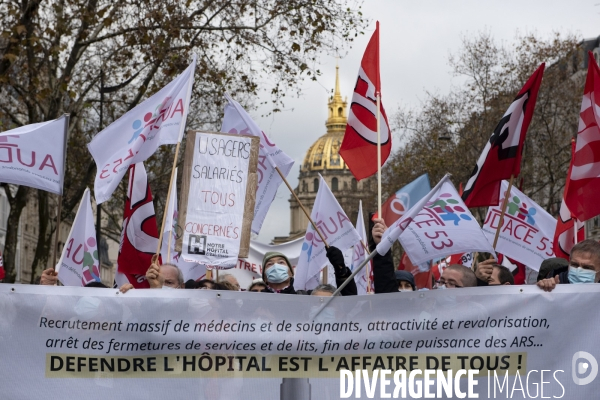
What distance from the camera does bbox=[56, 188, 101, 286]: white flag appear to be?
36.7ft

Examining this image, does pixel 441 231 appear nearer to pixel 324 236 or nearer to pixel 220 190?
pixel 220 190

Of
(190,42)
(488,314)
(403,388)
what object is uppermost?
(190,42)

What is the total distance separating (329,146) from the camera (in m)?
182

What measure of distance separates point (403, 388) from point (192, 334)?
1170mm

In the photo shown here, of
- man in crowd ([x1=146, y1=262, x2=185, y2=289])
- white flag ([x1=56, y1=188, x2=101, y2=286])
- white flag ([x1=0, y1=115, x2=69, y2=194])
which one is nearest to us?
man in crowd ([x1=146, y1=262, x2=185, y2=289])

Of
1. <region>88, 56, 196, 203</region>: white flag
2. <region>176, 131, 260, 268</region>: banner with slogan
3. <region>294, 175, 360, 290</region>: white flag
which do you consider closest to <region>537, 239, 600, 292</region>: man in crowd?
<region>176, 131, 260, 268</region>: banner with slogan

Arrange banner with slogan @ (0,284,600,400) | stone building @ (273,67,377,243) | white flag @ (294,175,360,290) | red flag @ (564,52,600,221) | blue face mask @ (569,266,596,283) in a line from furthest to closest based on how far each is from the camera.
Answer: stone building @ (273,67,377,243) → white flag @ (294,175,360,290) → red flag @ (564,52,600,221) → blue face mask @ (569,266,596,283) → banner with slogan @ (0,284,600,400)

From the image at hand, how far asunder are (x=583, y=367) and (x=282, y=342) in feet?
5.19

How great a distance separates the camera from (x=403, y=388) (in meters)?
5.98

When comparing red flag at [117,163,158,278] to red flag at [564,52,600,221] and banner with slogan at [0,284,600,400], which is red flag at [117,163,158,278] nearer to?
red flag at [564,52,600,221]

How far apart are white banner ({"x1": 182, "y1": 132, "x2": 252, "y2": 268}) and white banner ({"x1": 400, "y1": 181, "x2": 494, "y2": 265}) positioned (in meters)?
1.94

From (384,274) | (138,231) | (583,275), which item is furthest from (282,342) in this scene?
(138,231)

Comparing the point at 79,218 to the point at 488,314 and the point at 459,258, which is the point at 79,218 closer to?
the point at 459,258

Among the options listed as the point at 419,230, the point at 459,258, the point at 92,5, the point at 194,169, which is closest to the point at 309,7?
A: the point at 92,5
